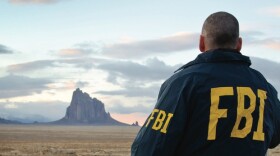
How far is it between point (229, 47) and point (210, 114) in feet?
1.53

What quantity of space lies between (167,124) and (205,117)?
0.21m

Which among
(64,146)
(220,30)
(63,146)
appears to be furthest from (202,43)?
(64,146)

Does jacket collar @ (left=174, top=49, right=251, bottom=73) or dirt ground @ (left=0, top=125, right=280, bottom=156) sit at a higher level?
jacket collar @ (left=174, top=49, right=251, bottom=73)

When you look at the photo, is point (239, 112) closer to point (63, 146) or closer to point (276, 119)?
point (276, 119)

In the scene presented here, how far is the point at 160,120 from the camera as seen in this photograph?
2.68m

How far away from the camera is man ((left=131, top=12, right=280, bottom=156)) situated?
2676 millimetres

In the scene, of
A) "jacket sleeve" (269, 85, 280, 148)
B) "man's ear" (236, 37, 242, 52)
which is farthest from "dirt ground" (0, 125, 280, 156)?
"man's ear" (236, 37, 242, 52)

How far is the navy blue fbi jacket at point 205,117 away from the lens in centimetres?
267

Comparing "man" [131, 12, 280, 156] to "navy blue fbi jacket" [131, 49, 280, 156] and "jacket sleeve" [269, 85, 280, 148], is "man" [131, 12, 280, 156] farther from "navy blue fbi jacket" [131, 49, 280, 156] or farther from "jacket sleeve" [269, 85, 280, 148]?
"jacket sleeve" [269, 85, 280, 148]

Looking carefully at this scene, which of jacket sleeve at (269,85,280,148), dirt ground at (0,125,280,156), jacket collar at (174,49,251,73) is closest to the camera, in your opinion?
jacket collar at (174,49,251,73)

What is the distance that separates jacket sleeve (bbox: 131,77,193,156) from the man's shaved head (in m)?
0.32

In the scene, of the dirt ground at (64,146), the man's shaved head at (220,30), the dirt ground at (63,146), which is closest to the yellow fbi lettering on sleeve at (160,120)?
the man's shaved head at (220,30)

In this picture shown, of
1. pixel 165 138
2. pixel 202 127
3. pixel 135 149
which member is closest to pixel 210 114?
pixel 202 127

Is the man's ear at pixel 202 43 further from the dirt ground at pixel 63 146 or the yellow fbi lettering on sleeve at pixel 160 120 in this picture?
the dirt ground at pixel 63 146
